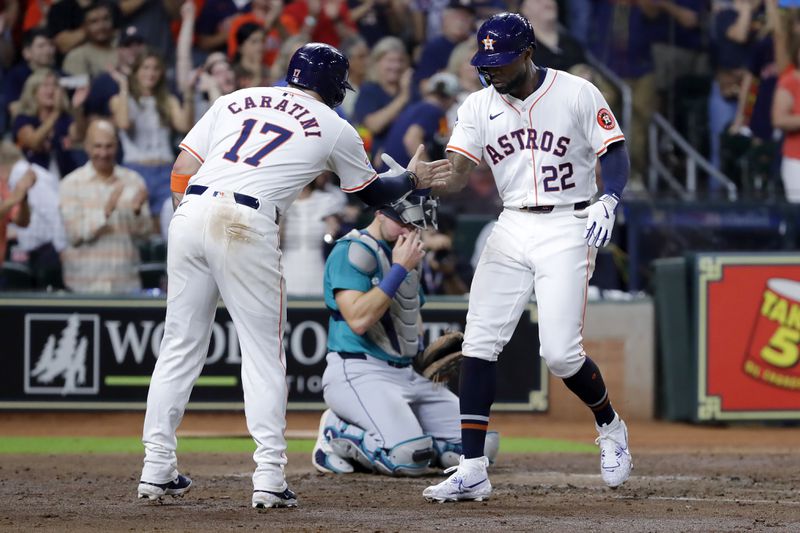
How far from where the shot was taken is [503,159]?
6293 millimetres

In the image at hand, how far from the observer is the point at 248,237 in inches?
215

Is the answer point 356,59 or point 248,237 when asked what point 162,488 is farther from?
point 356,59

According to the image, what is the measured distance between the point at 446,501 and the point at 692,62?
329 inches

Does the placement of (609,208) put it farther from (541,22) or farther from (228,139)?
(541,22)

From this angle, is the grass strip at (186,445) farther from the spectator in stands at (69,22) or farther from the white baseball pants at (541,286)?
the spectator in stands at (69,22)

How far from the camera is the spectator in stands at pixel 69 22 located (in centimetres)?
1230

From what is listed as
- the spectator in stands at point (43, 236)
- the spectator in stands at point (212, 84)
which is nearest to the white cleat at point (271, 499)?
the spectator in stands at point (43, 236)

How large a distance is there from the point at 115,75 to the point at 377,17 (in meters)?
2.81

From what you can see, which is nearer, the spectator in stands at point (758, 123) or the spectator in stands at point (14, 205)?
the spectator in stands at point (14, 205)

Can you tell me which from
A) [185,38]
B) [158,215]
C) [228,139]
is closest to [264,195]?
[228,139]

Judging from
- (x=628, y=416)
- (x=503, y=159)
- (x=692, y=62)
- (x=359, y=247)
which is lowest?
(x=628, y=416)

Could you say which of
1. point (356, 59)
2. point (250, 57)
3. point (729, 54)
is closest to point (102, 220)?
point (250, 57)

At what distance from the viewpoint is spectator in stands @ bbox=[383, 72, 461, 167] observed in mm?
11383

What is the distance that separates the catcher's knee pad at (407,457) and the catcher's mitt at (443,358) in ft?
1.71
